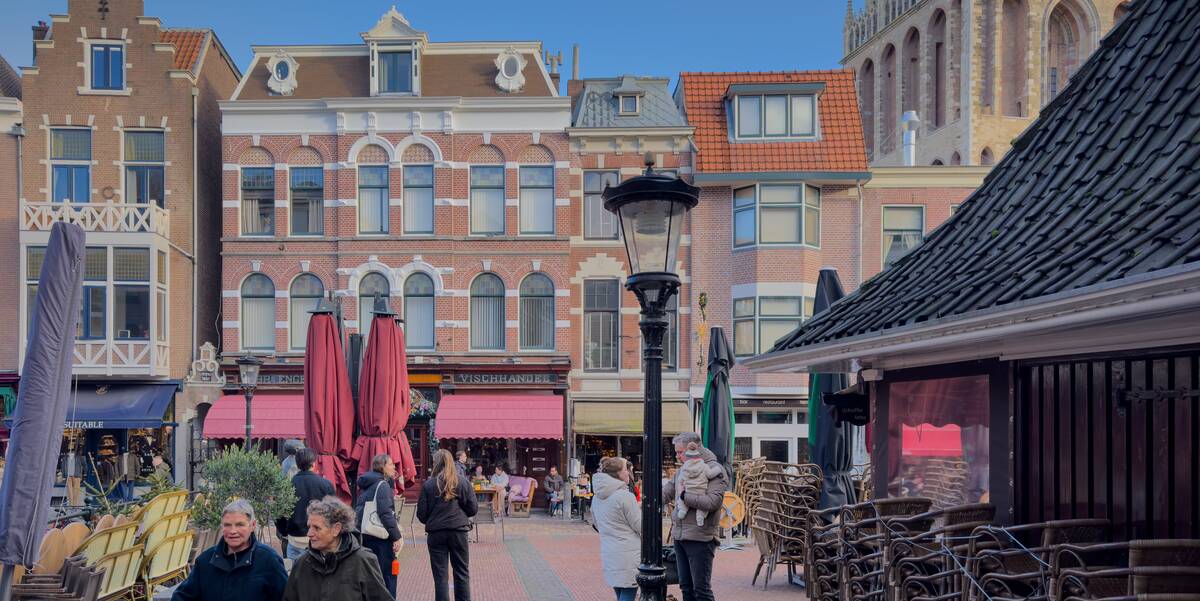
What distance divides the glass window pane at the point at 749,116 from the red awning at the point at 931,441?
1809 centimetres

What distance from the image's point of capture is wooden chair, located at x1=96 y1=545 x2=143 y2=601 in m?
7.61

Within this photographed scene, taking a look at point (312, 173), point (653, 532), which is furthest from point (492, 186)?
point (653, 532)

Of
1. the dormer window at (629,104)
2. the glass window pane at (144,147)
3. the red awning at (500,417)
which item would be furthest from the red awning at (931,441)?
the glass window pane at (144,147)

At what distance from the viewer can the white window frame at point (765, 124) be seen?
2488 centimetres

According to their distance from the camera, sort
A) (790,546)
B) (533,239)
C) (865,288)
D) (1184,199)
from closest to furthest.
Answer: (1184,199), (865,288), (790,546), (533,239)

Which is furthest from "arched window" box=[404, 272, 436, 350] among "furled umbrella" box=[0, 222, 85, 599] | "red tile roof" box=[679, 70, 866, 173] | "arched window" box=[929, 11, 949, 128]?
"arched window" box=[929, 11, 949, 128]

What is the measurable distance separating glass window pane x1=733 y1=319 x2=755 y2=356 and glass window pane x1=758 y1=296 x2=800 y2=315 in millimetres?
461

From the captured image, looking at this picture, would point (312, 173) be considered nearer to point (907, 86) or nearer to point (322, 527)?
point (322, 527)

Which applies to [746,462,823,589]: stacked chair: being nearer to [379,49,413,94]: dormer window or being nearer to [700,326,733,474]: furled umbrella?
[700,326,733,474]: furled umbrella

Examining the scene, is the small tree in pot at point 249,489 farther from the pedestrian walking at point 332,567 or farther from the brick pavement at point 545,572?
the pedestrian walking at point 332,567

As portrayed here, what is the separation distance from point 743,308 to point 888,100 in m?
39.6

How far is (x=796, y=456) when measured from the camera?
24391 millimetres

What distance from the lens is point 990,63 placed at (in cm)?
4897

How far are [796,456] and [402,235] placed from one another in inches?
427
